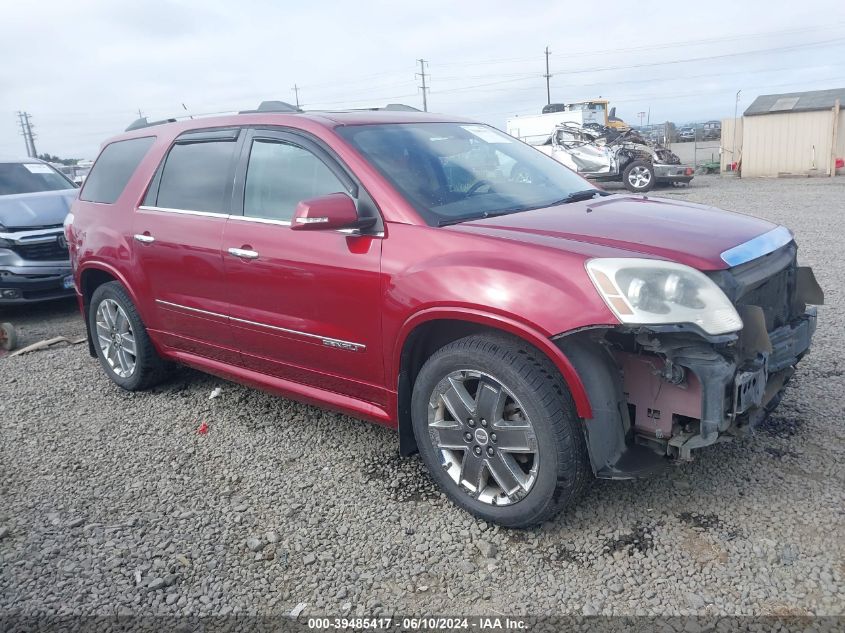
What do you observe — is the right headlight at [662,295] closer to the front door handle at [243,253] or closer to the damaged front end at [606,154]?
the front door handle at [243,253]

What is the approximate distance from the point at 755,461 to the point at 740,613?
3.82 feet

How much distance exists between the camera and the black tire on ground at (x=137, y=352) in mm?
4742

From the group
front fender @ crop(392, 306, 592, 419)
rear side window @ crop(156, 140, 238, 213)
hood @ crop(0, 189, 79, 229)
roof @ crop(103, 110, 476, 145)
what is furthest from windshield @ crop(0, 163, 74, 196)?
front fender @ crop(392, 306, 592, 419)

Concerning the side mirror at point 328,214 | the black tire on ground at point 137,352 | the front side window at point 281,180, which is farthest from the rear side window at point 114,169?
the side mirror at point 328,214

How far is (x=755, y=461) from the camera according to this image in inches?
134

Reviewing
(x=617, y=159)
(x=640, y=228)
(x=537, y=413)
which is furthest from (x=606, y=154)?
(x=537, y=413)

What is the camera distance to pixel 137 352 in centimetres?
478

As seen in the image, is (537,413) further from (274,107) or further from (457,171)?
(274,107)

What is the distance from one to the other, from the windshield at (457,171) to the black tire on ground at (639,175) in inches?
613

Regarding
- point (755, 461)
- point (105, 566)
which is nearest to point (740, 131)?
point (755, 461)

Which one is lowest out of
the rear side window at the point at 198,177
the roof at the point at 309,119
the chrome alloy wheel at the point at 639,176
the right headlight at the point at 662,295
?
the chrome alloy wheel at the point at 639,176

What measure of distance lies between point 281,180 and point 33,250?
4929 mm

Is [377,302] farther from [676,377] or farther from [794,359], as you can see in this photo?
[794,359]

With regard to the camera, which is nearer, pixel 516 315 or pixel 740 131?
pixel 516 315
